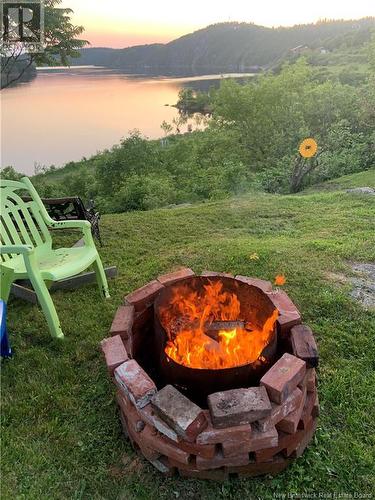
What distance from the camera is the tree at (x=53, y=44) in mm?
6547

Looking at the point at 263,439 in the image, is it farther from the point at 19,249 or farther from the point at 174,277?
the point at 19,249

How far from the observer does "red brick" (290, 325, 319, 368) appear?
7.11ft

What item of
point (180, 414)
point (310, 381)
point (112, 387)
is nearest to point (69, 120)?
point (112, 387)

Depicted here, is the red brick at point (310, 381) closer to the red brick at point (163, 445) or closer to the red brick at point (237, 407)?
the red brick at point (237, 407)

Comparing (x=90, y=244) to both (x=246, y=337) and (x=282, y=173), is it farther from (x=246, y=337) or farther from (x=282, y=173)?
(x=282, y=173)

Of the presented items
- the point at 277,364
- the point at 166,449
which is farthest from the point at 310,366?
the point at 166,449

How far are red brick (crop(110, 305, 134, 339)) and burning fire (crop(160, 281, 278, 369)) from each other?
0.95 ft

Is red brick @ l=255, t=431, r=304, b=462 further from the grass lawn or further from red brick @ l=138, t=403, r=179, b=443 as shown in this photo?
red brick @ l=138, t=403, r=179, b=443

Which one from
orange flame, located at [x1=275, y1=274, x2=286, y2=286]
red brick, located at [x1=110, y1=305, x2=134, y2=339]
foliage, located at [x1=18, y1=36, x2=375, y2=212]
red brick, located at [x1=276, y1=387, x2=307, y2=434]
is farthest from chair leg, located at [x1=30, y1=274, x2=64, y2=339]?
foliage, located at [x1=18, y1=36, x2=375, y2=212]

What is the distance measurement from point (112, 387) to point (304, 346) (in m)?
1.37

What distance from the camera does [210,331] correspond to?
2.39 meters

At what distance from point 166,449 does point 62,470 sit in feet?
2.11

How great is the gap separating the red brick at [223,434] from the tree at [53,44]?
7.17m

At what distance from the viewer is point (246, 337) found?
2.29 m
